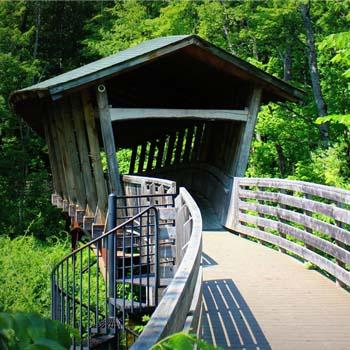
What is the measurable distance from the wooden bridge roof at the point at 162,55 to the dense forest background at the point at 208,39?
12.9 ft

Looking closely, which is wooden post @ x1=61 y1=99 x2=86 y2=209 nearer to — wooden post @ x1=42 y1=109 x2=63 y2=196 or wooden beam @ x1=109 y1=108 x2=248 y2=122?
wooden beam @ x1=109 y1=108 x2=248 y2=122

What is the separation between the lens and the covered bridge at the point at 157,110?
37.1 ft

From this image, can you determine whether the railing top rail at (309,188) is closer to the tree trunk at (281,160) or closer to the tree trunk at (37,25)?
the tree trunk at (281,160)

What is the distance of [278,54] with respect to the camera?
24.9 metres

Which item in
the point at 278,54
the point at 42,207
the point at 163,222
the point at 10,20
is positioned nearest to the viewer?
the point at 163,222

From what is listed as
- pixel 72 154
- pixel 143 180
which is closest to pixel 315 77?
pixel 72 154

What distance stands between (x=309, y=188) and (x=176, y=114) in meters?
4.95

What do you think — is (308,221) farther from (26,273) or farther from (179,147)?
(179,147)

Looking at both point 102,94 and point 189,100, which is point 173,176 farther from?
point 102,94

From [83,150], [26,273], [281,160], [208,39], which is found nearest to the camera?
[83,150]

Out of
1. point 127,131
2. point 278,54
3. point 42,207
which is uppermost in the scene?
point 278,54

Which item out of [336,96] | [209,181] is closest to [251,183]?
[209,181]

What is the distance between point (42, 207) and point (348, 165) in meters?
16.4

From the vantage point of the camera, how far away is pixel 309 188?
794 cm
